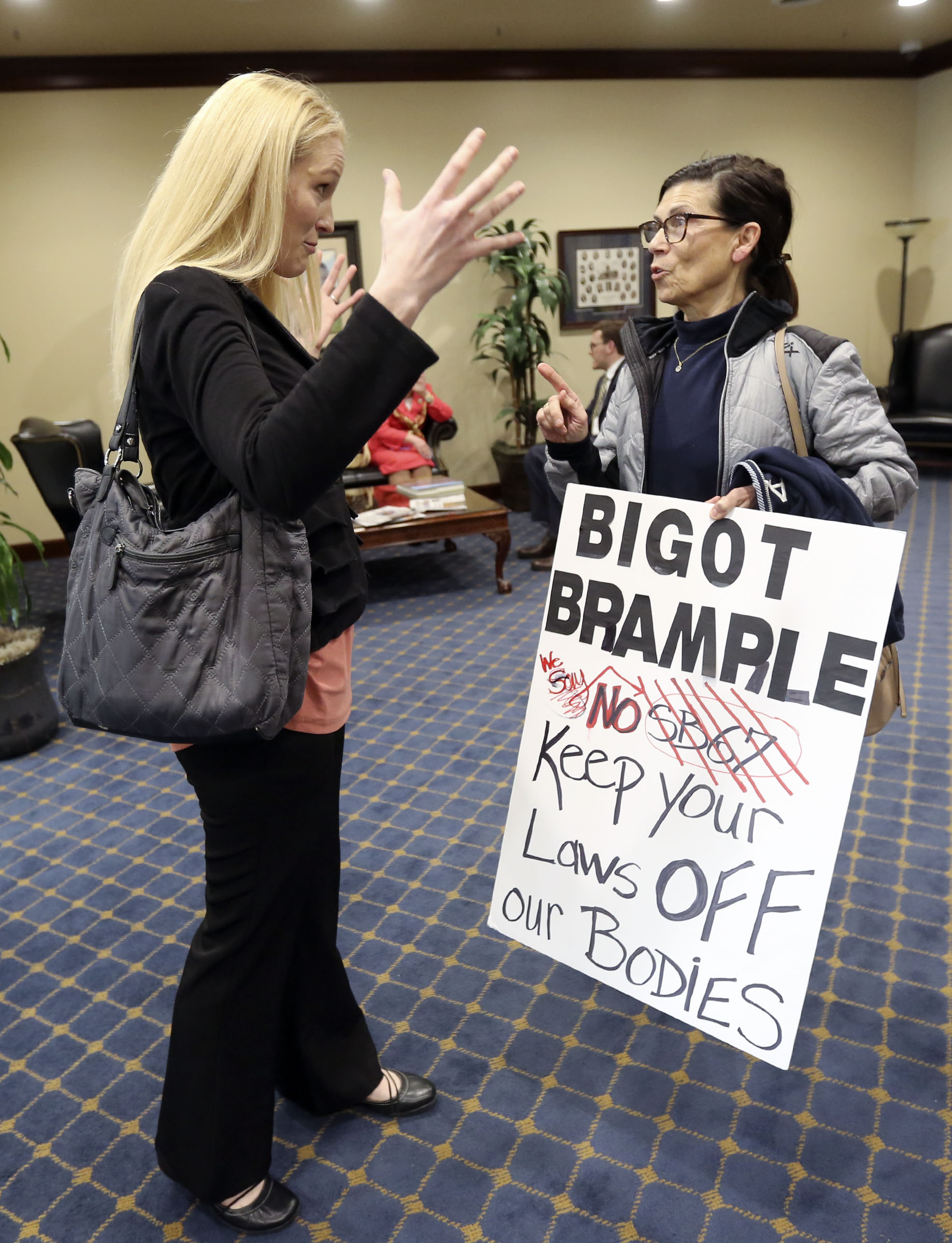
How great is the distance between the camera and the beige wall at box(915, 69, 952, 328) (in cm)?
675

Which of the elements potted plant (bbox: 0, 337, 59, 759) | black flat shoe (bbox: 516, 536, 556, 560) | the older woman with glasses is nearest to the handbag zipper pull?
the older woman with glasses

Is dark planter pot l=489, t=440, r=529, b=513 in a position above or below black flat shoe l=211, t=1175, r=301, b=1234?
above

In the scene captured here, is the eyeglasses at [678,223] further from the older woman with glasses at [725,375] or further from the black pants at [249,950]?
the black pants at [249,950]

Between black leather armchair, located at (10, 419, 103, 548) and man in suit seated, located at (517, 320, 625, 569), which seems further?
man in suit seated, located at (517, 320, 625, 569)

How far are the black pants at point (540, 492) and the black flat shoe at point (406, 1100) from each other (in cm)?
319

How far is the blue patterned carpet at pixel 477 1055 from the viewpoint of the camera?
4.73 feet

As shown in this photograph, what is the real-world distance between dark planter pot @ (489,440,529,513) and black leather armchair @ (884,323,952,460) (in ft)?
8.03

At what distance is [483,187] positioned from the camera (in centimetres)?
85

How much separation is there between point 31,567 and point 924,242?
6712 millimetres

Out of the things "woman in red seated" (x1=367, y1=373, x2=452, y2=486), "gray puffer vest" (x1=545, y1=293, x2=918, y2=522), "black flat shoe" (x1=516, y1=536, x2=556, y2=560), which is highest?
"gray puffer vest" (x1=545, y1=293, x2=918, y2=522)

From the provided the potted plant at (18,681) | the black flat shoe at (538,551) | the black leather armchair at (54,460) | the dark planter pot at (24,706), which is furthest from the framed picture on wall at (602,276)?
the dark planter pot at (24,706)

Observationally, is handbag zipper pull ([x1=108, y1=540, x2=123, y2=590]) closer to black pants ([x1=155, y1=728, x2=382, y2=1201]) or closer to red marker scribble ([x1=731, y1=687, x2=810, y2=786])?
black pants ([x1=155, y1=728, x2=382, y2=1201])

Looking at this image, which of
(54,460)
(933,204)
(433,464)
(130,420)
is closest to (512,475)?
(433,464)

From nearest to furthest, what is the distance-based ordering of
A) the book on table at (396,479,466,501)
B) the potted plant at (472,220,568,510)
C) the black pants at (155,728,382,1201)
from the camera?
the black pants at (155,728,382,1201), the book on table at (396,479,466,501), the potted plant at (472,220,568,510)
